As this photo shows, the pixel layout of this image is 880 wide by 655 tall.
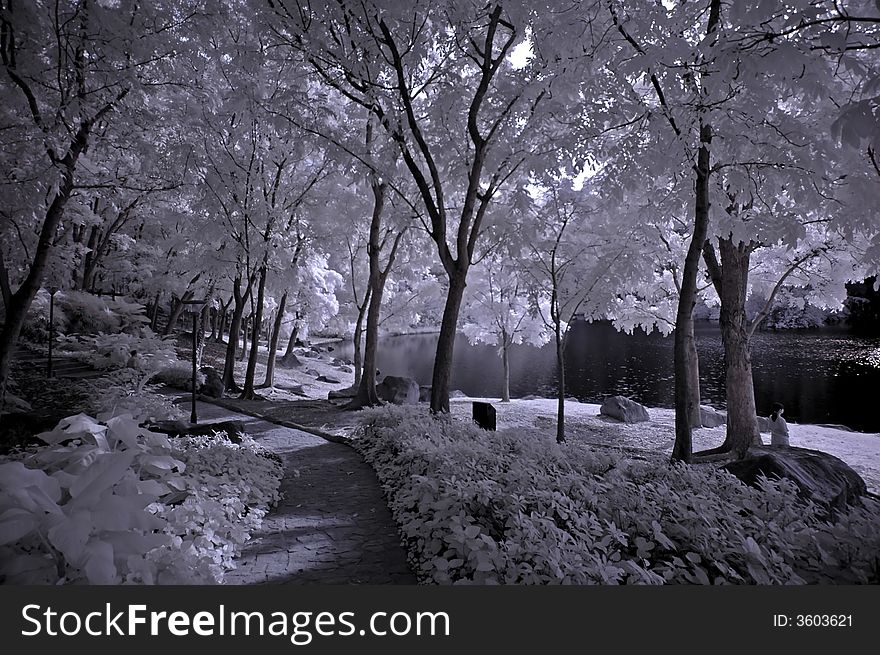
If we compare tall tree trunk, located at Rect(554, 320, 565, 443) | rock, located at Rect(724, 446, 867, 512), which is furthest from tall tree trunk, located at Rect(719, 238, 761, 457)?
rock, located at Rect(724, 446, 867, 512)

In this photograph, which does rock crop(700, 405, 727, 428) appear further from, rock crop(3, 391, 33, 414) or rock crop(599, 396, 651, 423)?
rock crop(3, 391, 33, 414)

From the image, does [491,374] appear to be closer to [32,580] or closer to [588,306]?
[588,306]

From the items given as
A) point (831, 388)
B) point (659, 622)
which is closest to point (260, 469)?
point (659, 622)

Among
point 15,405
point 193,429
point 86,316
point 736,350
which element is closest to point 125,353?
point 15,405

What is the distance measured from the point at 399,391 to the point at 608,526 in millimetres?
11616

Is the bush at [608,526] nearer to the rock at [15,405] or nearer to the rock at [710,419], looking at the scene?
the rock at [15,405]

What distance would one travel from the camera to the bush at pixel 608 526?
2.47 meters

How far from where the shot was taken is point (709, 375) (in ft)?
92.7

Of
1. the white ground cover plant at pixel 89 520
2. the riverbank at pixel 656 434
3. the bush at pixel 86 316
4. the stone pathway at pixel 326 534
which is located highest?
the bush at pixel 86 316

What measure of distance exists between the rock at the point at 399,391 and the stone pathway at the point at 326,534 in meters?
6.81

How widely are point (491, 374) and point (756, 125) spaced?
2724 centimetres

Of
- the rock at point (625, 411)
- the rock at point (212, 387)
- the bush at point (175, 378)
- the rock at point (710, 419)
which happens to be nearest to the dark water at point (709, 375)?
the rock at point (710, 419)

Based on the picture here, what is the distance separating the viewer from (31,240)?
31.6 ft

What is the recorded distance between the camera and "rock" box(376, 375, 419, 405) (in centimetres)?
1421
